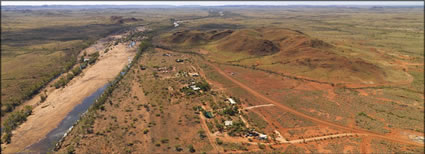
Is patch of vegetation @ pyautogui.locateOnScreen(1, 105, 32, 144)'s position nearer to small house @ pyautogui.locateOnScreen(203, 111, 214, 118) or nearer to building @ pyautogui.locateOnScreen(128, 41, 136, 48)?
small house @ pyautogui.locateOnScreen(203, 111, 214, 118)

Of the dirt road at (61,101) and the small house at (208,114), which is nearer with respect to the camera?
the dirt road at (61,101)

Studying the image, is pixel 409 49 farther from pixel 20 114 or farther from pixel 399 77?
pixel 20 114

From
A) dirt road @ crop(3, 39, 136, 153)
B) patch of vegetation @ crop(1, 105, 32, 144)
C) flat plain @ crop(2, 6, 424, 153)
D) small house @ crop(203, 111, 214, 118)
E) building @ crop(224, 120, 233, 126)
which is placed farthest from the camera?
small house @ crop(203, 111, 214, 118)

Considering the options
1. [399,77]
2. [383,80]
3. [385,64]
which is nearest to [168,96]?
[383,80]

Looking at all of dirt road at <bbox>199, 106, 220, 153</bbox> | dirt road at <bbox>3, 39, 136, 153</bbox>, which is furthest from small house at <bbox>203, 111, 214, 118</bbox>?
dirt road at <bbox>3, 39, 136, 153</bbox>

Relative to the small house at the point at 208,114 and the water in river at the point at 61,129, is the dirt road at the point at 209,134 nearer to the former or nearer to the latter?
the small house at the point at 208,114

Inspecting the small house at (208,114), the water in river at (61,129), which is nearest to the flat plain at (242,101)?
the small house at (208,114)

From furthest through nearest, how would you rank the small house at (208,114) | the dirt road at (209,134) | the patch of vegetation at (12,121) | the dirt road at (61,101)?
the small house at (208,114) < the dirt road at (61,101) < the patch of vegetation at (12,121) < the dirt road at (209,134)

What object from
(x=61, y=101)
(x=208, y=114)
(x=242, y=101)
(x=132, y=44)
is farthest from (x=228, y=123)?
(x=132, y=44)

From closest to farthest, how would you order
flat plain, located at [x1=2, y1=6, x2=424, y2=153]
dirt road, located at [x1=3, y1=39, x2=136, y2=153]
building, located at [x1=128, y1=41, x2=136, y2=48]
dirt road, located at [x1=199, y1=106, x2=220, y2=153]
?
dirt road, located at [x1=199, y1=106, x2=220, y2=153] < flat plain, located at [x1=2, y1=6, x2=424, y2=153] < dirt road, located at [x1=3, y1=39, x2=136, y2=153] < building, located at [x1=128, y1=41, x2=136, y2=48]
